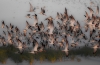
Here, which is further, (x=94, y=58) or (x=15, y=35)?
(x=15, y=35)

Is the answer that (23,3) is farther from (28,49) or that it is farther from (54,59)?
(54,59)

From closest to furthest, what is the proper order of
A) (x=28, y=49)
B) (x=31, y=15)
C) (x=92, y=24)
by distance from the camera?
(x=28, y=49) → (x=92, y=24) → (x=31, y=15)

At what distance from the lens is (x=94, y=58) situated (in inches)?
358

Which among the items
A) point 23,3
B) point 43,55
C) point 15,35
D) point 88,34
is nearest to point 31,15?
point 23,3

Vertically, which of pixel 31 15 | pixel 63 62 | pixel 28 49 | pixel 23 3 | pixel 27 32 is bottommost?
pixel 63 62

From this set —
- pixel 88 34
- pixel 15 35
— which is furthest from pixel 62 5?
pixel 15 35

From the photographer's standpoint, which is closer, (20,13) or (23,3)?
(20,13)

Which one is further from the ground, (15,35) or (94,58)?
(15,35)

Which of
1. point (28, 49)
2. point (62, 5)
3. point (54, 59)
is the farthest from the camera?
point (62, 5)

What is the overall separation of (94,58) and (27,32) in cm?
405

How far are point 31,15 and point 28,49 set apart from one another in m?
4.91

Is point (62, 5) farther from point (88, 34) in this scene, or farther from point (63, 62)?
point (63, 62)

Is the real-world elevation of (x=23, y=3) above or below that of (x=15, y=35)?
above

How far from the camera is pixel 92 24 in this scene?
34.0 feet
